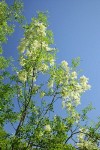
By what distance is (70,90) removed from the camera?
23531 mm

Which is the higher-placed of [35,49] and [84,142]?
[35,49]

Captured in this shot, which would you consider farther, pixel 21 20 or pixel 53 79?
pixel 21 20

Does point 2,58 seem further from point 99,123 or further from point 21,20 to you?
point 99,123

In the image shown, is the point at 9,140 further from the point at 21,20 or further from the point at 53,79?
the point at 21,20

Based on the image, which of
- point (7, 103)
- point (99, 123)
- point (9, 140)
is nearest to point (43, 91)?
point (7, 103)

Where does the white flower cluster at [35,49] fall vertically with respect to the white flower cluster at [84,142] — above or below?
above

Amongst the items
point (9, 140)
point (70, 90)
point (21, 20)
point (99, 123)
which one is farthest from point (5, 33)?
A: point (99, 123)

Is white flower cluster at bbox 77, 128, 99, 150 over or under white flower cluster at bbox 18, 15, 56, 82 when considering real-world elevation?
under

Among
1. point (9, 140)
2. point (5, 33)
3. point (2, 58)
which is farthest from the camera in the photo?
point (5, 33)

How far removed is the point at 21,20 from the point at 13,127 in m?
9.15

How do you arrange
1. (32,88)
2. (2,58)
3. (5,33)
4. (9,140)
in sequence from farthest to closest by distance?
(5,33), (2,58), (32,88), (9,140)

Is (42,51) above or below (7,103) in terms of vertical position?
above

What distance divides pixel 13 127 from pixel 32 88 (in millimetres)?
2933

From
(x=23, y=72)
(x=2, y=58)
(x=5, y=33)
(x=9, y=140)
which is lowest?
(x=9, y=140)
